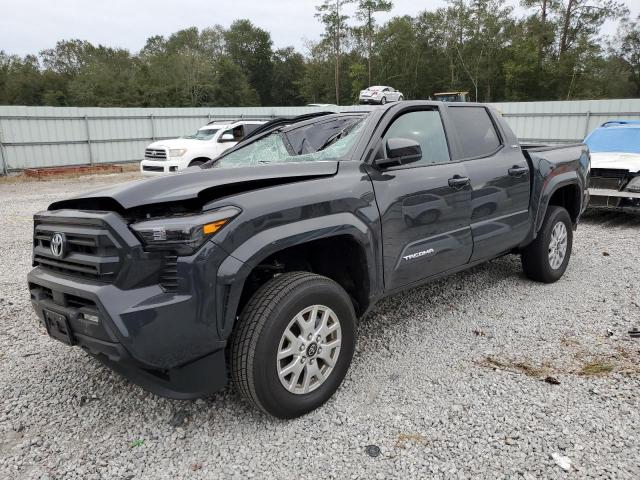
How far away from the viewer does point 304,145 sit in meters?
3.44

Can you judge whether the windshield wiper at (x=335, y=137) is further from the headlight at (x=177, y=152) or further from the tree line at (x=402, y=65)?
the tree line at (x=402, y=65)

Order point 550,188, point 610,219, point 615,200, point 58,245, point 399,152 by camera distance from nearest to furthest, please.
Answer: point 58,245 → point 399,152 → point 550,188 → point 615,200 → point 610,219

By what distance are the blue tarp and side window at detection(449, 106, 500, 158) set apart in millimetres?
5535

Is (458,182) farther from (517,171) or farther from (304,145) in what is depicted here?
(304,145)

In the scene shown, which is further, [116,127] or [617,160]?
[116,127]

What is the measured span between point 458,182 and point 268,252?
179cm

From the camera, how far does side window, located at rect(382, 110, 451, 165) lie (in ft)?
11.3

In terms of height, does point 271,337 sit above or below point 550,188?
below

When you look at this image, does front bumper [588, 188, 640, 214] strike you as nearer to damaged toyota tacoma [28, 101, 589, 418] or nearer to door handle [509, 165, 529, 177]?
door handle [509, 165, 529, 177]

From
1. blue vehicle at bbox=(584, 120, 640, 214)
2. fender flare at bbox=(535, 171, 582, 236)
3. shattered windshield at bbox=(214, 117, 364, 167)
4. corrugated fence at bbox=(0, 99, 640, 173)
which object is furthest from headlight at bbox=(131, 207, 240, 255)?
corrugated fence at bbox=(0, 99, 640, 173)

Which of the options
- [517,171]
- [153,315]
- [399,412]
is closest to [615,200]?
[517,171]

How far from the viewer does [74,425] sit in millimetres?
2686

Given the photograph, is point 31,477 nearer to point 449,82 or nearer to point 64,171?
point 64,171

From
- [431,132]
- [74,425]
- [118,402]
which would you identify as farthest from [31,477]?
[431,132]
